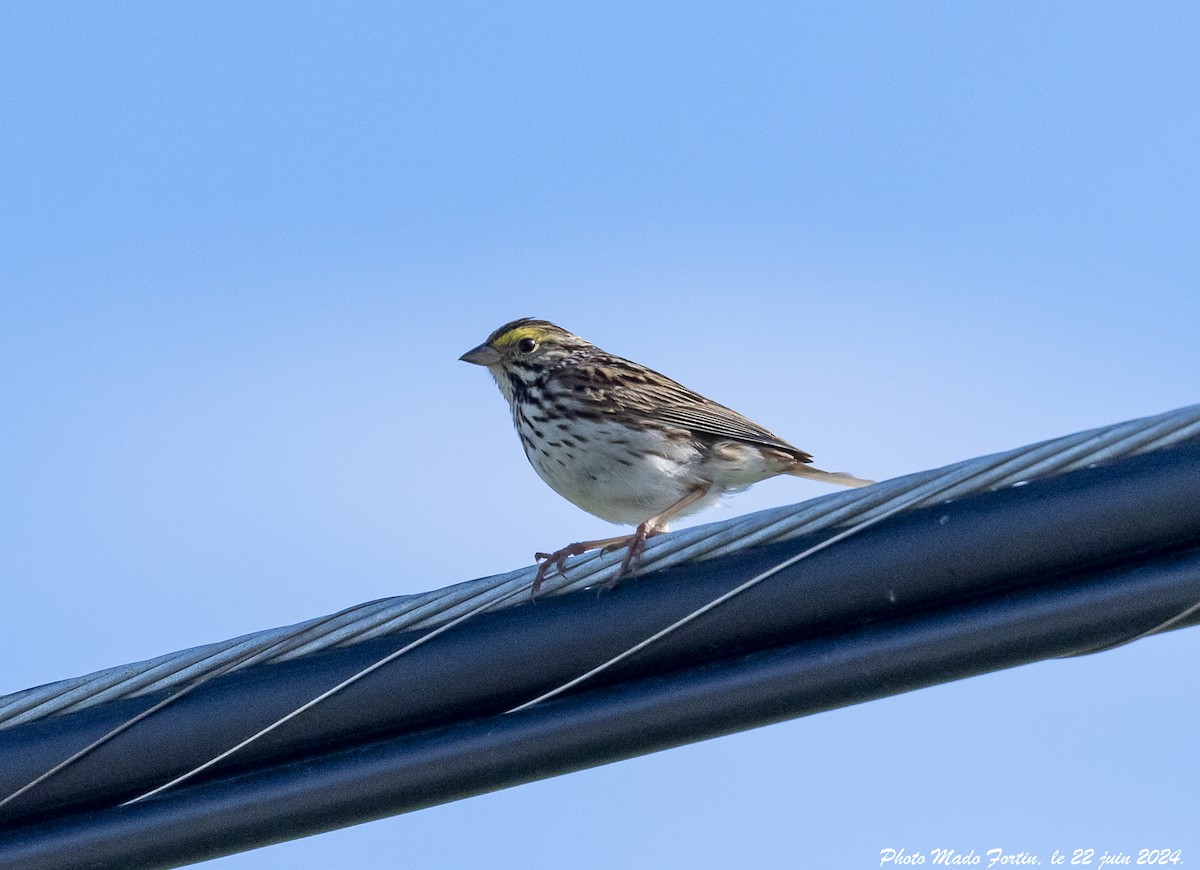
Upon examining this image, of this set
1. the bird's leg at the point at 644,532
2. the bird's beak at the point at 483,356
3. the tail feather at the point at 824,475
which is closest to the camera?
the bird's leg at the point at 644,532

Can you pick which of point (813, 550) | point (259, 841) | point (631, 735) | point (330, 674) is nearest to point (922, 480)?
point (813, 550)

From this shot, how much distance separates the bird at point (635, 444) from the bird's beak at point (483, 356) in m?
0.49

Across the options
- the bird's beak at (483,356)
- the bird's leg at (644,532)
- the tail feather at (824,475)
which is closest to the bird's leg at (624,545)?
the bird's leg at (644,532)

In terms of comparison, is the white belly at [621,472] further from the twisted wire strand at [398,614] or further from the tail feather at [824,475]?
the twisted wire strand at [398,614]

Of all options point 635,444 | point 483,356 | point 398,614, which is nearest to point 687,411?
point 635,444

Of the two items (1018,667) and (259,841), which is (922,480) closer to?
(1018,667)

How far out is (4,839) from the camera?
212 inches

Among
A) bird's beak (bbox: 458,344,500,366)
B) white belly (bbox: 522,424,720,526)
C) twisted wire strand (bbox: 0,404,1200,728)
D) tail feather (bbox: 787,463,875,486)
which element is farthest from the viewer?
bird's beak (bbox: 458,344,500,366)

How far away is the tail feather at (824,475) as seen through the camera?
1042cm

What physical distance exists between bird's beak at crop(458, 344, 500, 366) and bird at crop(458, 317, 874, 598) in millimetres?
489

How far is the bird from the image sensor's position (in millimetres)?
9711

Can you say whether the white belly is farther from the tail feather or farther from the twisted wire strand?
the twisted wire strand

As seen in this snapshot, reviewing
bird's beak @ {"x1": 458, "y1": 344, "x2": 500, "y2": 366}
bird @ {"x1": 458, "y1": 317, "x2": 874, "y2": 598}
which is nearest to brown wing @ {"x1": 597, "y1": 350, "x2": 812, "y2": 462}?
bird @ {"x1": 458, "y1": 317, "x2": 874, "y2": 598}

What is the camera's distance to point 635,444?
970 centimetres
